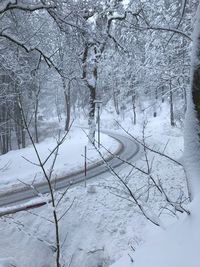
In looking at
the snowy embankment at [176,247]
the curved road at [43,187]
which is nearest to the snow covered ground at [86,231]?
the curved road at [43,187]

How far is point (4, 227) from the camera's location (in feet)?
34.8

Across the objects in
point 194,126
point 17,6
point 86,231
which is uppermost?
point 17,6

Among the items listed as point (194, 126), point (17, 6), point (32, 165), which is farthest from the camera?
point (32, 165)

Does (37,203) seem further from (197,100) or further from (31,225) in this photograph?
(197,100)

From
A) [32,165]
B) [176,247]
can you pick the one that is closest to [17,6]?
[176,247]

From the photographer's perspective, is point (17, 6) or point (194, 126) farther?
point (17, 6)

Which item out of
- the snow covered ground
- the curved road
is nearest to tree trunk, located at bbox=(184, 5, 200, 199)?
the snow covered ground

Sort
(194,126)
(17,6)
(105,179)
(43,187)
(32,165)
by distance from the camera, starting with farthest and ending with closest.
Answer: (32,165) → (43,187) → (105,179) → (17,6) → (194,126)

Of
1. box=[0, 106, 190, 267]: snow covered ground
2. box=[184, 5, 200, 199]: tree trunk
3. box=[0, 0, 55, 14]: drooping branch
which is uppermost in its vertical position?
box=[0, 0, 55, 14]: drooping branch

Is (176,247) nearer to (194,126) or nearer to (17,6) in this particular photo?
(194,126)

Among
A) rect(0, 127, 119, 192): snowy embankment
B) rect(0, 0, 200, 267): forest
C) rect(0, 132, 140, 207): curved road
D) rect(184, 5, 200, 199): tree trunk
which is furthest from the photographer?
rect(0, 127, 119, 192): snowy embankment

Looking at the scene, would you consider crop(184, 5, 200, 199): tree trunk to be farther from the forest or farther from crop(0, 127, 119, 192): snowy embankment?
crop(0, 127, 119, 192): snowy embankment

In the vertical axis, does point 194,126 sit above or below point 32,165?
above

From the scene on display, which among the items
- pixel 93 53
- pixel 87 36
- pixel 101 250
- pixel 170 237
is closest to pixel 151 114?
pixel 93 53
